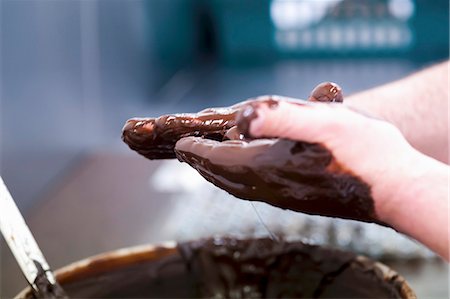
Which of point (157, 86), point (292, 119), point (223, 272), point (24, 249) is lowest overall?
point (157, 86)

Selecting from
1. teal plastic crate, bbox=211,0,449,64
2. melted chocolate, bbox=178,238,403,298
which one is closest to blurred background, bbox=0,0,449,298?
teal plastic crate, bbox=211,0,449,64

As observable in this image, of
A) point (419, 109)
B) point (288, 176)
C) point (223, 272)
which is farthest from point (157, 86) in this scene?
point (288, 176)

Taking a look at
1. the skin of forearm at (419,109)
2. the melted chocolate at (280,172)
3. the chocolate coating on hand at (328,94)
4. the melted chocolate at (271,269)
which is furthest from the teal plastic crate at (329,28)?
the melted chocolate at (280,172)

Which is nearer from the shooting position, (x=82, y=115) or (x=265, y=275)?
(x=265, y=275)

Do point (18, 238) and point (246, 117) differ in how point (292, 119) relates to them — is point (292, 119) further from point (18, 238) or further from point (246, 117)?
point (18, 238)

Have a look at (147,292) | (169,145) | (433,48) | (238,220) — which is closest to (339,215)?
(169,145)

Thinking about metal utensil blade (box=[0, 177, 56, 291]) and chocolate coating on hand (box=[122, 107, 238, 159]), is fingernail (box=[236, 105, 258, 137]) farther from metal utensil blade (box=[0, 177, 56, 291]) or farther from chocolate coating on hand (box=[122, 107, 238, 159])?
metal utensil blade (box=[0, 177, 56, 291])

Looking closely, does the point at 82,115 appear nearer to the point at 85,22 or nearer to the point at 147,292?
the point at 85,22
